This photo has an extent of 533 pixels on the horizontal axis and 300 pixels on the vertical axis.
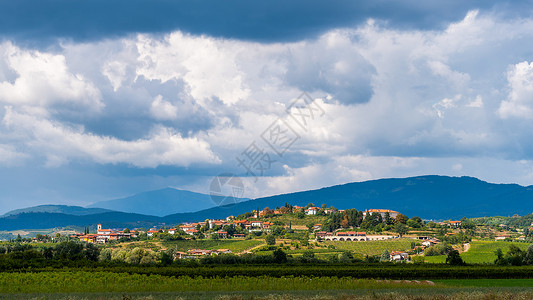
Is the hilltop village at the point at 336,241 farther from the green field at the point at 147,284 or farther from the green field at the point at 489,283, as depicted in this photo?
the green field at the point at 489,283

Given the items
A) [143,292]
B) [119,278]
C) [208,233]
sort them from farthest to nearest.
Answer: [208,233], [119,278], [143,292]

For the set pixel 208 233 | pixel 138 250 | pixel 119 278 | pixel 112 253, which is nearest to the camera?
pixel 119 278

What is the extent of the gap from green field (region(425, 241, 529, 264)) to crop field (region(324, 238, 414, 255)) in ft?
57.1

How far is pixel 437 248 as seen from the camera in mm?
127625

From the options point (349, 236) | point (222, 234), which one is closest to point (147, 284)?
point (349, 236)

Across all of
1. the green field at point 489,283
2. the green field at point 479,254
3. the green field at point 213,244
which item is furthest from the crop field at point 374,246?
the green field at point 489,283

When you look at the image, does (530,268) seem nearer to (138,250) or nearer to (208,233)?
(138,250)

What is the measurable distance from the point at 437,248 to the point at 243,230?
276ft

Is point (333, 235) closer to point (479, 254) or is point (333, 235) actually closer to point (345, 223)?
point (345, 223)

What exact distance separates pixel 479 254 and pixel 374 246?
31547mm

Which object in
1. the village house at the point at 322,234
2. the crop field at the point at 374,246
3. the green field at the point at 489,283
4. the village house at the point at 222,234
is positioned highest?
the village house at the point at 222,234

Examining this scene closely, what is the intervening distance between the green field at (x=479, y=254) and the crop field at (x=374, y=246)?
17.4m

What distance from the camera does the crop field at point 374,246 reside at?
455 feet

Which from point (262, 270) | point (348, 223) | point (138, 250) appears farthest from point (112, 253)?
point (348, 223)
